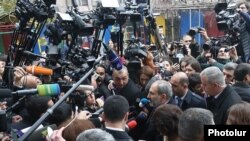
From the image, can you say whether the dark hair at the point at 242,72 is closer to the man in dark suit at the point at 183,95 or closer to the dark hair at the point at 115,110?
the man in dark suit at the point at 183,95

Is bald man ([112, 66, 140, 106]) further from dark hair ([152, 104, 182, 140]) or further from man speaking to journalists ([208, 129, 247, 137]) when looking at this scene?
man speaking to journalists ([208, 129, 247, 137])

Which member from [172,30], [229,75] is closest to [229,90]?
[229,75]

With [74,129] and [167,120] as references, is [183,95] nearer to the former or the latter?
[167,120]

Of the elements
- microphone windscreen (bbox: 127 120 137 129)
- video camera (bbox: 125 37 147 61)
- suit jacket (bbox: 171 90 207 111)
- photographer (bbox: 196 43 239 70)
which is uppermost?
video camera (bbox: 125 37 147 61)

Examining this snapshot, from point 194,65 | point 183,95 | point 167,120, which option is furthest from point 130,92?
point 167,120

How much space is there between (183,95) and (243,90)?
78cm

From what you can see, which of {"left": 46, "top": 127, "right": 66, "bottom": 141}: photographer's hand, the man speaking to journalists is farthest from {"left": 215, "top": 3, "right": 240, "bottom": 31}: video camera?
the man speaking to journalists

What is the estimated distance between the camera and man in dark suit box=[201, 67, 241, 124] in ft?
18.0

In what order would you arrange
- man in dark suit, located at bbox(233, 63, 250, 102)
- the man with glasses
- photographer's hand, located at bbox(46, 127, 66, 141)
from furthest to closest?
1. the man with glasses
2. man in dark suit, located at bbox(233, 63, 250, 102)
3. photographer's hand, located at bbox(46, 127, 66, 141)

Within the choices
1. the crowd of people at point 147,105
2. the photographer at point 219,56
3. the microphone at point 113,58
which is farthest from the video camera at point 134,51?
the microphone at point 113,58

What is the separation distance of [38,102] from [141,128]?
1.27 meters

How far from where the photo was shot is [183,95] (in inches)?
241

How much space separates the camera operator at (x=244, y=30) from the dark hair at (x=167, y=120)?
4.69 metres

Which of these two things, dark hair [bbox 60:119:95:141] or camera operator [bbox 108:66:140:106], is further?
camera operator [bbox 108:66:140:106]
